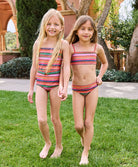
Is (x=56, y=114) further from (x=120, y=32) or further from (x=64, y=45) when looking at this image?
(x=120, y=32)

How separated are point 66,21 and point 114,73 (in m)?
4.01

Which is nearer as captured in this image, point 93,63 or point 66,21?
point 93,63

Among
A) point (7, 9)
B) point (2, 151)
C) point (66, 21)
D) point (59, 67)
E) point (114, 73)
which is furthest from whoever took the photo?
point (7, 9)

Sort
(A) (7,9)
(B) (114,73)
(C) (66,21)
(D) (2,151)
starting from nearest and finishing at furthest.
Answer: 1. (D) (2,151)
2. (B) (114,73)
3. (C) (66,21)
4. (A) (7,9)

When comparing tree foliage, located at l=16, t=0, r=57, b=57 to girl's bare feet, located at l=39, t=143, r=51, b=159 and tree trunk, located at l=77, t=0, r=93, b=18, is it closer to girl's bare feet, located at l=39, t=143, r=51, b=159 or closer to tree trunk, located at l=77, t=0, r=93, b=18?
tree trunk, located at l=77, t=0, r=93, b=18

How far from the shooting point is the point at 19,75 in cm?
1010

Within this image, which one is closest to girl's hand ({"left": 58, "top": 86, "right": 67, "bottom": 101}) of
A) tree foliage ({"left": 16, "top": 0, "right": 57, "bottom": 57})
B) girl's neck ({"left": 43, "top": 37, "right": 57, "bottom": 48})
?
girl's neck ({"left": 43, "top": 37, "right": 57, "bottom": 48})

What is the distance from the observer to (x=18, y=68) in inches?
388

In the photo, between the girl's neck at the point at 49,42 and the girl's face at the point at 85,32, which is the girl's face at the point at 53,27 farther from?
the girl's face at the point at 85,32

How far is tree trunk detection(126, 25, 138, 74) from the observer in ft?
28.0

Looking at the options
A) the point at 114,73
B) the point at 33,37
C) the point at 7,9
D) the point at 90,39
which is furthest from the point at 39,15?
the point at 7,9

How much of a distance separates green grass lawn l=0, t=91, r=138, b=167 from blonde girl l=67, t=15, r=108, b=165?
307 millimetres

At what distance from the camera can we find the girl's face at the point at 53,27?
2410 millimetres

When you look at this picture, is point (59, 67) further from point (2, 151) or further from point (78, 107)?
point (2, 151)
